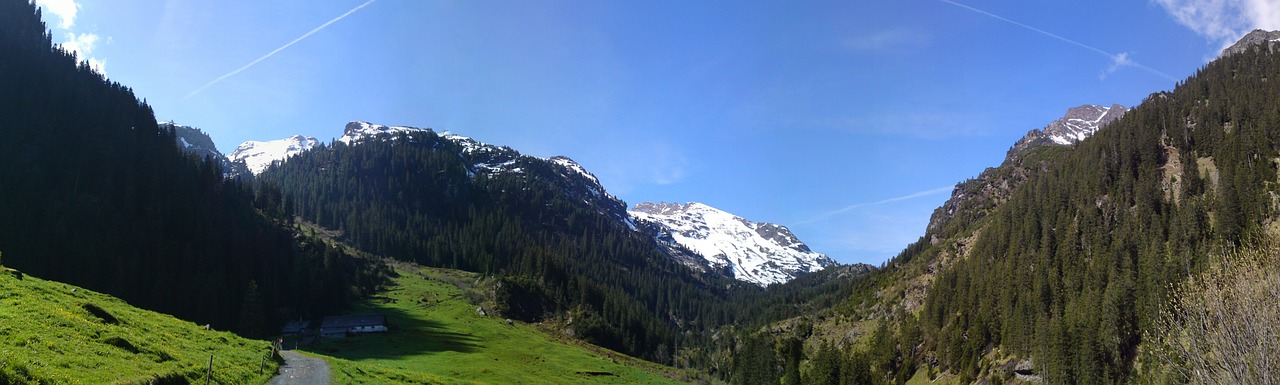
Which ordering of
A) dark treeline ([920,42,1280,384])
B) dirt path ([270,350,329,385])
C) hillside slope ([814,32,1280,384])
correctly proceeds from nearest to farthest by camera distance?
dirt path ([270,350,329,385])
hillside slope ([814,32,1280,384])
dark treeline ([920,42,1280,384])

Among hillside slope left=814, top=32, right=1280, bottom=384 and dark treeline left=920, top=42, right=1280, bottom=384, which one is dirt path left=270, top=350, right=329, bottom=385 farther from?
dark treeline left=920, top=42, right=1280, bottom=384

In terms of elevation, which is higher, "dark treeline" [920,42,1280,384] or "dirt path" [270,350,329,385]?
"dark treeline" [920,42,1280,384]

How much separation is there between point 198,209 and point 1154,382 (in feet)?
677

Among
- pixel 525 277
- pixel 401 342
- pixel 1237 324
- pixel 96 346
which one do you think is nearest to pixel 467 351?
pixel 401 342

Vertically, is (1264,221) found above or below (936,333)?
above

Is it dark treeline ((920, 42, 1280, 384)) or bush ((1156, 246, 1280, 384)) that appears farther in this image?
dark treeline ((920, 42, 1280, 384))

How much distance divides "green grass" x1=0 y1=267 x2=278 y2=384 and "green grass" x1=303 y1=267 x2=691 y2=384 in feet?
42.5

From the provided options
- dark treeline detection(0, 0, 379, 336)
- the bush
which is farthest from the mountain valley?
the bush

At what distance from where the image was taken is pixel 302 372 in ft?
139

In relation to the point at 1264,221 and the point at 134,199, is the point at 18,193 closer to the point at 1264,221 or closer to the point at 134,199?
the point at 134,199

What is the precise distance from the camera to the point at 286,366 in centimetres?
4497

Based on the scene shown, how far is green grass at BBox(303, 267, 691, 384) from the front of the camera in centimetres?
9450

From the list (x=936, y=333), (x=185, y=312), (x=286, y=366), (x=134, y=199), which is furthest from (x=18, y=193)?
(x=936, y=333)

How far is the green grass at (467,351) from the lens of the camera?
310 feet
